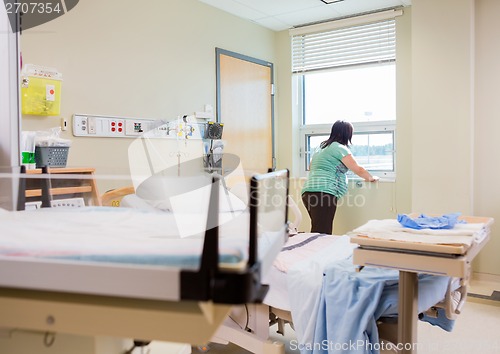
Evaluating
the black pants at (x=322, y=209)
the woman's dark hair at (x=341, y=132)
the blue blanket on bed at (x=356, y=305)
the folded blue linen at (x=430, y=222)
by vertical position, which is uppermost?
the woman's dark hair at (x=341, y=132)

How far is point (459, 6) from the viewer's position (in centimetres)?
348

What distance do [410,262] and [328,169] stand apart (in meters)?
2.19

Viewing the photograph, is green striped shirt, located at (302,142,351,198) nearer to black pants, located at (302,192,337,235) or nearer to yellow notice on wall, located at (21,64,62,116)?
black pants, located at (302,192,337,235)

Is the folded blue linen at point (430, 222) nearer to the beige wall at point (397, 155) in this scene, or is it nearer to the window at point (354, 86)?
the beige wall at point (397, 155)

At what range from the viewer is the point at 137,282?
2.49 ft

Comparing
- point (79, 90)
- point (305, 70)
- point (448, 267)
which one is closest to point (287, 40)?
point (305, 70)

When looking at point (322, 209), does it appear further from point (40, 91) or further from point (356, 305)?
point (40, 91)

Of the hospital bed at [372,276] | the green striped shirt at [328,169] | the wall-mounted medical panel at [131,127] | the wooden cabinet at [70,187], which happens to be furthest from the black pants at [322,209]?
the wooden cabinet at [70,187]

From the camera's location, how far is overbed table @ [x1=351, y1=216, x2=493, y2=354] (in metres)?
1.52

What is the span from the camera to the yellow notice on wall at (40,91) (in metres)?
2.50

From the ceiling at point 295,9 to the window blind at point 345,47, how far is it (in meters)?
0.17

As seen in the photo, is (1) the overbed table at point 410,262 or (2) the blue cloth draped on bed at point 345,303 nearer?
(1) the overbed table at point 410,262

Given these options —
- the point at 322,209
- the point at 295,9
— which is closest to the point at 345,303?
the point at 322,209

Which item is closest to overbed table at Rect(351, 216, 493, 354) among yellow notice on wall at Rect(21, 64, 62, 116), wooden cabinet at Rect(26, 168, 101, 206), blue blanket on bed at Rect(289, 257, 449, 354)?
blue blanket on bed at Rect(289, 257, 449, 354)
